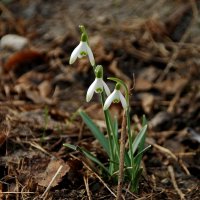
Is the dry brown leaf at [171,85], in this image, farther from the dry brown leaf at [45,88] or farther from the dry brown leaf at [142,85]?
A: the dry brown leaf at [45,88]

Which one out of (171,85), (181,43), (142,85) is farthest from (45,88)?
(181,43)

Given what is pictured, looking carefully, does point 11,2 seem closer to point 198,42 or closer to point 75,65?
point 75,65

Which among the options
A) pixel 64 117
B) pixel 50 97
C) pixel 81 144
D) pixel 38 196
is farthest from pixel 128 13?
pixel 38 196

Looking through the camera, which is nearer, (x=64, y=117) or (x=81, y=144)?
(x=81, y=144)

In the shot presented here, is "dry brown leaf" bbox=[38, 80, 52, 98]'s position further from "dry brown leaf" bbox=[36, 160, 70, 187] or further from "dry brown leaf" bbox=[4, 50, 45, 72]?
"dry brown leaf" bbox=[36, 160, 70, 187]

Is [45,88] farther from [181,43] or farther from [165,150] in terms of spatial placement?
[181,43]

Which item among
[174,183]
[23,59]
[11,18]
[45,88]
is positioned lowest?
[174,183]

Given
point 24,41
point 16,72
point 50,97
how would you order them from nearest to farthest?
point 50,97
point 16,72
point 24,41

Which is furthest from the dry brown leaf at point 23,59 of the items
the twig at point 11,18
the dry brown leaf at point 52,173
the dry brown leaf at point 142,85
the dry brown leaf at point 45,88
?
the dry brown leaf at point 52,173

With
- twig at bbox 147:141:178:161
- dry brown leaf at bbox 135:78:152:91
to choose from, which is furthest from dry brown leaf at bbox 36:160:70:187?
dry brown leaf at bbox 135:78:152:91
